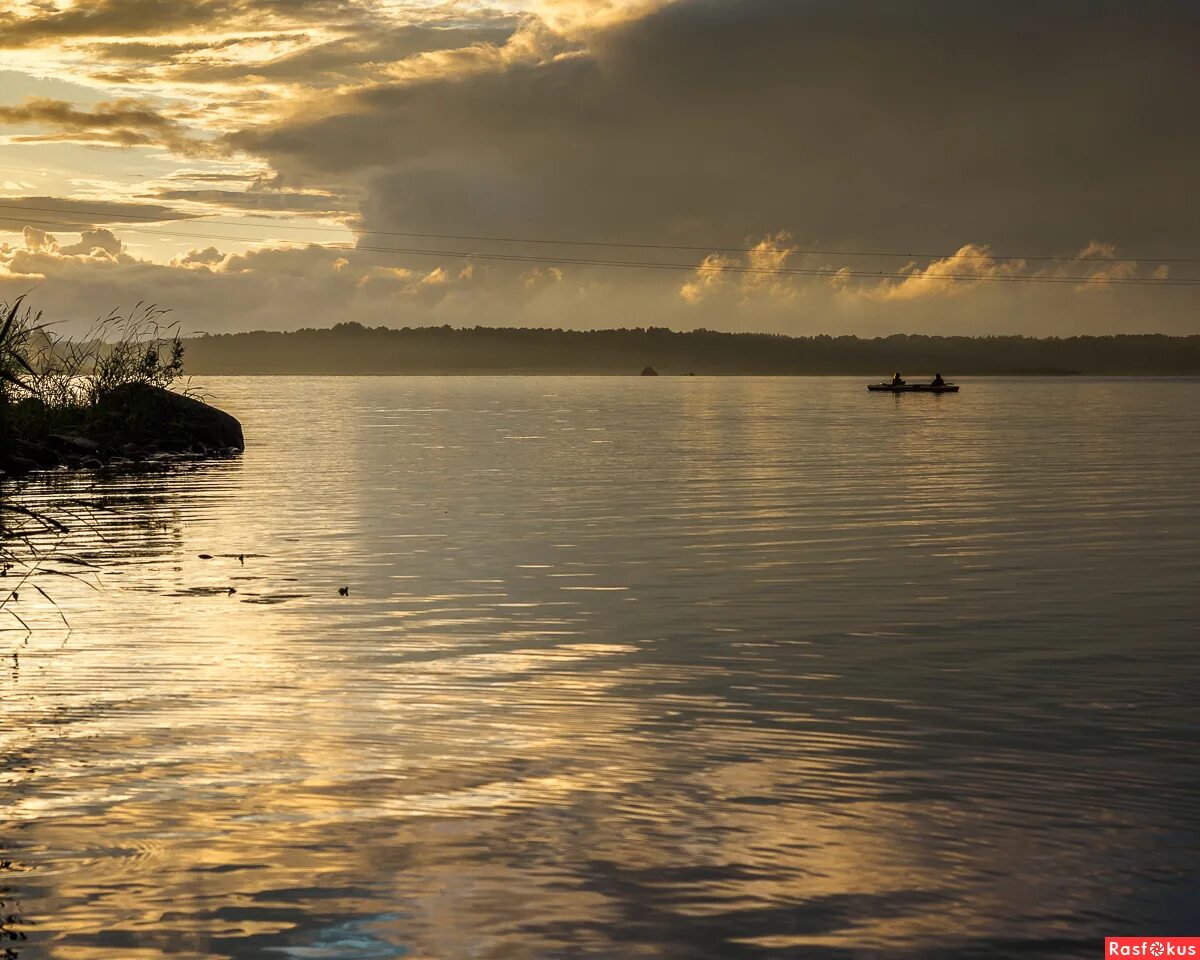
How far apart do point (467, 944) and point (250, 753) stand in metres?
4.39

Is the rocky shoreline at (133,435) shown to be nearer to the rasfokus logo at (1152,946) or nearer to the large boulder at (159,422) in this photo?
the large boulder at (159,422)

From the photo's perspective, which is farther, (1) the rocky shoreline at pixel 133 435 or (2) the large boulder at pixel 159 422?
(2) the large boulder at pixel 159 422

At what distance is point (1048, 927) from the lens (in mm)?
7480

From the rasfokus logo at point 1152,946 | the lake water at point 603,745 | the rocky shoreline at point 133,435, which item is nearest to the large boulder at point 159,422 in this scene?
the rocky shoreline at point 133,435

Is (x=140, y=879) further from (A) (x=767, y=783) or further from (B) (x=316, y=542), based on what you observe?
(B) (x=316, y=542)

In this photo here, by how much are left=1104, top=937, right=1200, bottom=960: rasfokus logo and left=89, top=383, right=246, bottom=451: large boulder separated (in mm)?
41733

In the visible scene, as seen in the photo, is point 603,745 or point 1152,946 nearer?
point 1152,946

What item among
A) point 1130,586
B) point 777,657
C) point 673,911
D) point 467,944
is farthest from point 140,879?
point 1130,586

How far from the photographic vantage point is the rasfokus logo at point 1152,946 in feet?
23.7

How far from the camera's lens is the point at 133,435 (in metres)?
Result: 47.7

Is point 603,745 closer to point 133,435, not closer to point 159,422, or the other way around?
point 133,435

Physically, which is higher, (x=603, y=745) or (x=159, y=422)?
(x=159, y=422)

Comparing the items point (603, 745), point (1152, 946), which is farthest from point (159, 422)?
point (1152, 946)

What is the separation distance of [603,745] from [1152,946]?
16.5ft
